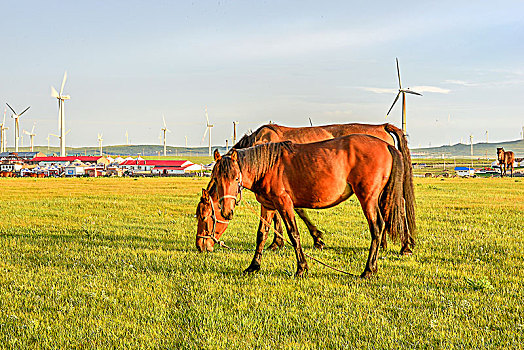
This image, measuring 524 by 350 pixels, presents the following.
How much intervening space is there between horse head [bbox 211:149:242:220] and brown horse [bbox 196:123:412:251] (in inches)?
51.8

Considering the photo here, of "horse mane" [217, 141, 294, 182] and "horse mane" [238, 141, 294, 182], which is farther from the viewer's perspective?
"horse mane" [238, 141, 294, 182]

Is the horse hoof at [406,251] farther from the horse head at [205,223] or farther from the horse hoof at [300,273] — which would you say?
the horse head at [205,223]

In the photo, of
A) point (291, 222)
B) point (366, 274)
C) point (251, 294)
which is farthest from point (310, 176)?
point (251, 294)

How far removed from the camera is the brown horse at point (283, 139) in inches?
402

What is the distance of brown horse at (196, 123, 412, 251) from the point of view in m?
10.2

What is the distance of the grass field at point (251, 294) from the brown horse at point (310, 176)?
119 centimetres

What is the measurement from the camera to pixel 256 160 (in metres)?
8.45

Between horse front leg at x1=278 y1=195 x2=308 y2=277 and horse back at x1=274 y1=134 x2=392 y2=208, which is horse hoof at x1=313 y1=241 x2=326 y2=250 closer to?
horse front leg at x1=278 y1=195 x2=308 y2=277

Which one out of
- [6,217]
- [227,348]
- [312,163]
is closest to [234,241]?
[312,163]

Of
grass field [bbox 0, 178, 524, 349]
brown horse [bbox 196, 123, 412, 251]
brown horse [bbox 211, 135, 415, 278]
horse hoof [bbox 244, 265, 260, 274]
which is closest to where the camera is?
grass field [bbox 0, 178, 524, 349]

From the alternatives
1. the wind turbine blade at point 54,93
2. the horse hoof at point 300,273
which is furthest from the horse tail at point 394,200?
the wind turbine blade at point 54,93

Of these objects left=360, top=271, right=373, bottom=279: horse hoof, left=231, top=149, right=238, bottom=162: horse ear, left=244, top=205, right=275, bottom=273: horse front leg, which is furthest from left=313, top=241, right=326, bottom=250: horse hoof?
left=231, top=149, right=238, bottom=162: horse ear

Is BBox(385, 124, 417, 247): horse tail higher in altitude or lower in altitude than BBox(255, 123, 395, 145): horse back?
lower

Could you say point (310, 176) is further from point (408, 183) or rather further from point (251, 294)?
point (408, 183)
